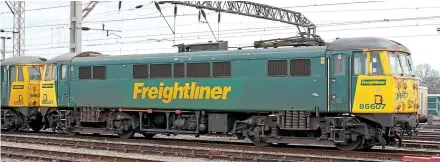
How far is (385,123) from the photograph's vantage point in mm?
16094

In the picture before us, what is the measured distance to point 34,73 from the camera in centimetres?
2503

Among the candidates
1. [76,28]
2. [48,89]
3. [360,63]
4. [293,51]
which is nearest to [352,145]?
[360,63]

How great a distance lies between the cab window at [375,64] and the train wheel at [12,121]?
1611 centimetres

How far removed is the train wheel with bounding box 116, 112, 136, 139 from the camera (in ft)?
70.2

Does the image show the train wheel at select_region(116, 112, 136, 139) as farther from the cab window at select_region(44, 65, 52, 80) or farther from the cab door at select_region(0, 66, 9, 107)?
the cab door at select_region(0, 66, 9, 107)

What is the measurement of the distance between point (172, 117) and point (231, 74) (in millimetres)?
3039

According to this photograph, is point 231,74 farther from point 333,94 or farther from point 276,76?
point 333,94

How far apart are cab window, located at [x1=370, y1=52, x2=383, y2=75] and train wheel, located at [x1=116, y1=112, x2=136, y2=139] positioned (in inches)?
359

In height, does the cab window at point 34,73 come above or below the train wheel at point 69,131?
above

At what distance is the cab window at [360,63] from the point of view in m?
16.4

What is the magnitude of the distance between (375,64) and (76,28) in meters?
22.1

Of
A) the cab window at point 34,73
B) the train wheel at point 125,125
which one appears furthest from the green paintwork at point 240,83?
the cab window at point 34,73

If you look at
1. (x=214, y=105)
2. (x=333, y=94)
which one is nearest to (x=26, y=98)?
(x=214, y=105)

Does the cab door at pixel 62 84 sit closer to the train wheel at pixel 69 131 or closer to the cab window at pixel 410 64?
the train wheel at pixel 69 131
